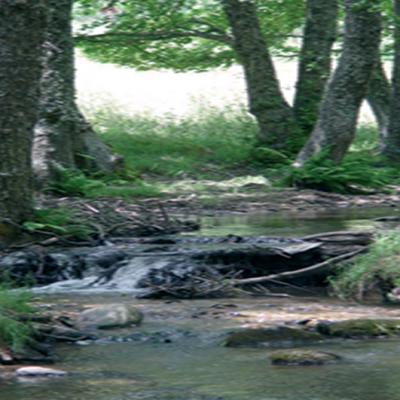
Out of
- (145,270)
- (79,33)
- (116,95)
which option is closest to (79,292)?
(145,270)

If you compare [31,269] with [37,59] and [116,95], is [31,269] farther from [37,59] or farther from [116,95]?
[116,95]

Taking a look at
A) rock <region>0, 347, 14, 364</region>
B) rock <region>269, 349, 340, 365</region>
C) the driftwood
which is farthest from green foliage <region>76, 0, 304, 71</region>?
rock <region>0, 347, 14, 364</region>

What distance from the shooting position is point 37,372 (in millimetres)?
8500

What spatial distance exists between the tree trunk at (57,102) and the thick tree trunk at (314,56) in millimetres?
→ 7180

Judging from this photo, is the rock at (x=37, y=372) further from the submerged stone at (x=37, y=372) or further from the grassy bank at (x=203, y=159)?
the grassy bank at (x=203, y=159)

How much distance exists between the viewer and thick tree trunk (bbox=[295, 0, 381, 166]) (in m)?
21.4

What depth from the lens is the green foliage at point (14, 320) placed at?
29.6ft

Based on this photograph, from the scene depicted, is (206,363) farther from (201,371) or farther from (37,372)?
(37,372)

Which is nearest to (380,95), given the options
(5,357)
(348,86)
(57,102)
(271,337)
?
(348,86)

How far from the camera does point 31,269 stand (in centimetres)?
1315

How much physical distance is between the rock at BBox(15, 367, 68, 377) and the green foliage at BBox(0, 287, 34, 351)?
426mm

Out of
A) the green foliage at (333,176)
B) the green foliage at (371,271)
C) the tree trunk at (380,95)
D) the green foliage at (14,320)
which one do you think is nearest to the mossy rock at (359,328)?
the green foliage at (371,271)

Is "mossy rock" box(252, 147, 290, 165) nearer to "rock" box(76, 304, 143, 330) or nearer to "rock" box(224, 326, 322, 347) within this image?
"rock" box(76, 304, 143, 330)

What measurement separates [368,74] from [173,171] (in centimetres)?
476
